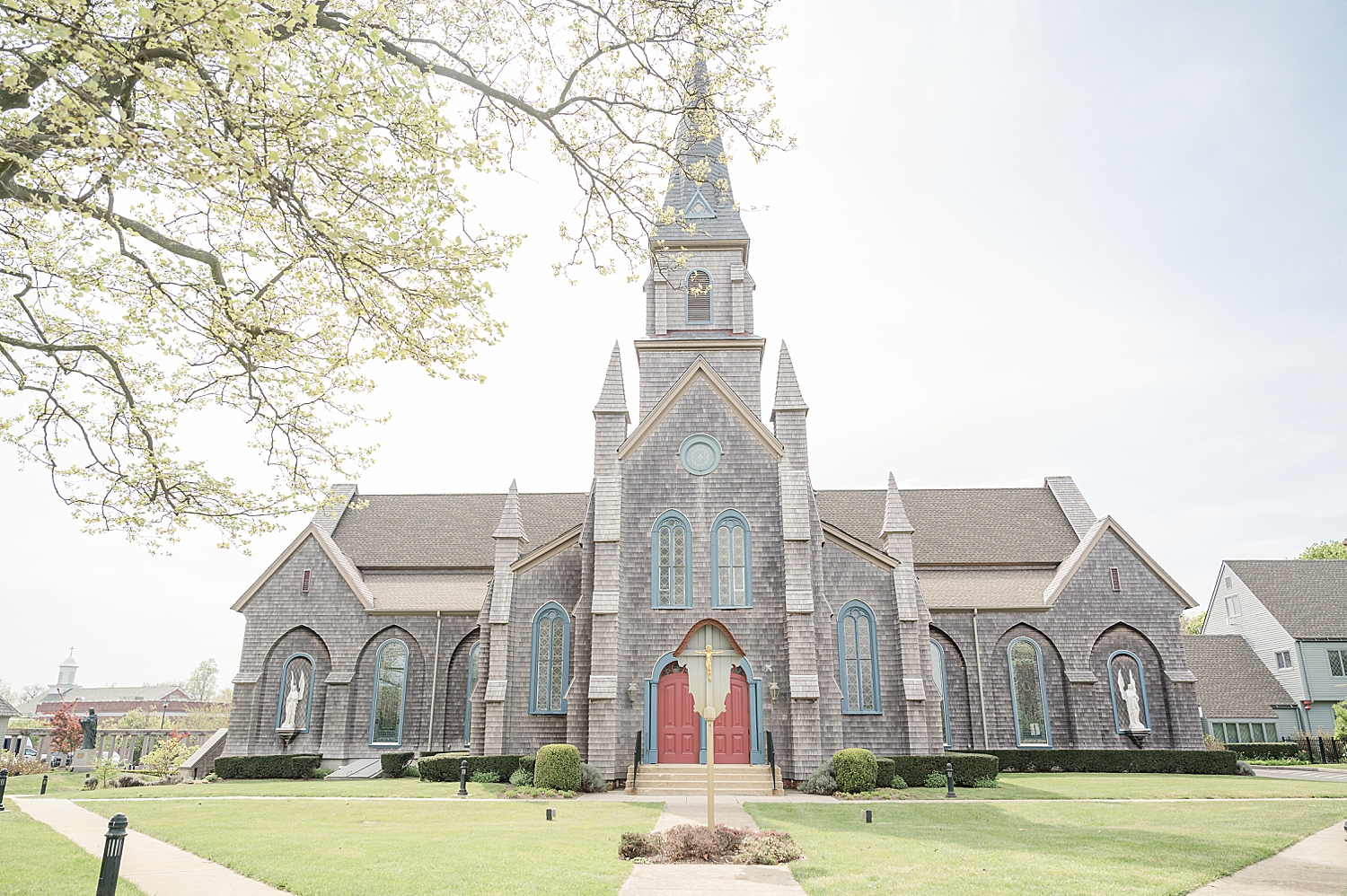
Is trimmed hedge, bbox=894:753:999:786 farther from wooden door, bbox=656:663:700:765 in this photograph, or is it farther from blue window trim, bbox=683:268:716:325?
blue window trim, bbox=683:268:716:325

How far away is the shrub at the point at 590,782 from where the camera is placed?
21.1 meters

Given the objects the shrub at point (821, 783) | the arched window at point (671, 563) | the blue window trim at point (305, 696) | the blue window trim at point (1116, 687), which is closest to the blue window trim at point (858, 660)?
the shrub at point (821, 783)

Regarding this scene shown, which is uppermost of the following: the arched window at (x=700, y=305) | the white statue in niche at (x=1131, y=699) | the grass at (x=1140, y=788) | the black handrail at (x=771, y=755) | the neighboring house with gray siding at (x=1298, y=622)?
the arched window at (x=700, y=305)

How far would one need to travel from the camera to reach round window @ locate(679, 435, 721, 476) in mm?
24828

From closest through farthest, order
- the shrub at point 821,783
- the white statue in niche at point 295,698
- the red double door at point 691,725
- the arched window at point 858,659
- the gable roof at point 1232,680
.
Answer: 1. the shrub at point 821,783
2. the red double door at point 691,725
3. the arched window at point 858,659
4. the white statue in niche at point 295,698
5. the gable roof at point 1232,680

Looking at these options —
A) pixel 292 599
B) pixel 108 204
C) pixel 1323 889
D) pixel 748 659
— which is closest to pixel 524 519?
pixel 292 599

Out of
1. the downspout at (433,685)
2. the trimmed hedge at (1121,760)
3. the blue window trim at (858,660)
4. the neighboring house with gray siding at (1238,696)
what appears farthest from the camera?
the neighboring house with gray siding at (1238,696)

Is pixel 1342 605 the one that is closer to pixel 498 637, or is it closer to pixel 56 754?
pixel 498 637

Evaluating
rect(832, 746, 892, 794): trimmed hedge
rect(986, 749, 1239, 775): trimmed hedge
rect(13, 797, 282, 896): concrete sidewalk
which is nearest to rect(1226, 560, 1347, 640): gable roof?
rect(986, 749, 1239, 775): trimmed hedge

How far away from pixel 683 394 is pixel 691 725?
32.6 feet

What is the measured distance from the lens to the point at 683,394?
25641mm

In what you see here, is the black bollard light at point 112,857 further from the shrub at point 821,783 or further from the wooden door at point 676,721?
the shrub at point 821,783

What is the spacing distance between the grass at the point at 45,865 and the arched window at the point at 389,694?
45.7 ft

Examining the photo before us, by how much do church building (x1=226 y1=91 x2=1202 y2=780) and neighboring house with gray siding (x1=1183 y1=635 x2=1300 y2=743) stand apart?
13.3 metres
